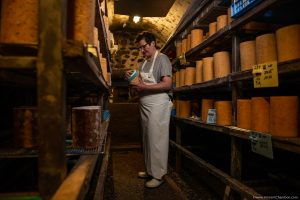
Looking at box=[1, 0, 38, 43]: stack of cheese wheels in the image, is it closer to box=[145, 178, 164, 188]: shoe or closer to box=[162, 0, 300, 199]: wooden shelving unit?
box=[162, 0, 300, 199]: wooden shelving unit

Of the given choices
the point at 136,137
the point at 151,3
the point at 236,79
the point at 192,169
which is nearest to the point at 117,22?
the point at 151,3

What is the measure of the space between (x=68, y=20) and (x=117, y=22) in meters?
6.27

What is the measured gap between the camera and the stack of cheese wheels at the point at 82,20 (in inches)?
39.6

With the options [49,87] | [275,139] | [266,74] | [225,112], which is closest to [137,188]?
[225,112]

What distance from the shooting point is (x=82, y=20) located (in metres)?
1.02

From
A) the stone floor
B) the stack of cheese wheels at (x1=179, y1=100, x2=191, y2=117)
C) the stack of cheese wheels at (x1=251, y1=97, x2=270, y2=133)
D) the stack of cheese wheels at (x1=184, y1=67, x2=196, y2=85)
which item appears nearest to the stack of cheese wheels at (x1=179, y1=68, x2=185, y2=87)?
the stack of cheese wheels at (x1=184, y1=67, x2=196, y2=85)

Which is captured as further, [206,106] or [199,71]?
[199,71]

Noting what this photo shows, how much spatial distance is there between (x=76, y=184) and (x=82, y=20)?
64 centimetres

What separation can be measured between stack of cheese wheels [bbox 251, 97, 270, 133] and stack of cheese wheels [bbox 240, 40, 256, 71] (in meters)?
0.27

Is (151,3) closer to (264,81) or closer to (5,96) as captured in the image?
(5,96)

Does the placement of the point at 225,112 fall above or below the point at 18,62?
below

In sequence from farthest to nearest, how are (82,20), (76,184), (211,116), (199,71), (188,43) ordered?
(188,43), (199,71), (211,116), (82,20), (76,184)

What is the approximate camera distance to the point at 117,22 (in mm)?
6969

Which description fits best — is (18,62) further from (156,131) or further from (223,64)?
(156,131)
